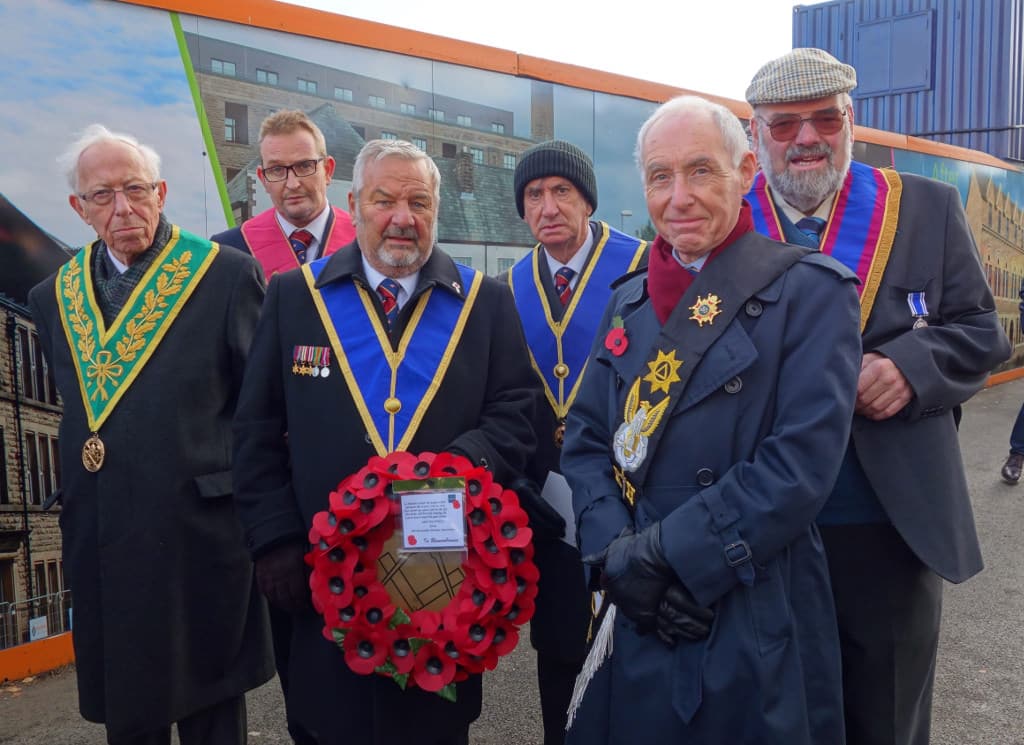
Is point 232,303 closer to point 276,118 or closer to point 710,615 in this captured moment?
point 276,118

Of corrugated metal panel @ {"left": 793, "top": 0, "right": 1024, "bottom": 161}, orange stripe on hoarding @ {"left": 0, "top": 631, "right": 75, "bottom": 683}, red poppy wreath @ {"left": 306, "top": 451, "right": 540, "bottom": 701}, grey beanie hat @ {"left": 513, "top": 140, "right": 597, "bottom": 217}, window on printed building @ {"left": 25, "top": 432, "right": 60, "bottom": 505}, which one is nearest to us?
red poppy wreath @ {"left": 306, "top": 451, "right": 540, "bottom": 701}

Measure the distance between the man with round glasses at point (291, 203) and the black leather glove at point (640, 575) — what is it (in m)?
2.14

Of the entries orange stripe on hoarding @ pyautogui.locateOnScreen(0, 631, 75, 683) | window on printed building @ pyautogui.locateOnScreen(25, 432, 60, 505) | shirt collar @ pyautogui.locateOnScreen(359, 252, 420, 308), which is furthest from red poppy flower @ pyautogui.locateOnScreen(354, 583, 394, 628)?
orange stripe on hoarding @ pyautogui.locateOnScreen(0, 631, 75, 683)

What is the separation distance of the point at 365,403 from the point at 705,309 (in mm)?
1008

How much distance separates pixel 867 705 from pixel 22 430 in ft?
12.1

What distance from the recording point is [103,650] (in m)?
2.50

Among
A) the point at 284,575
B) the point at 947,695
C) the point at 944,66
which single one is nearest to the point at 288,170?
the point at 284,575

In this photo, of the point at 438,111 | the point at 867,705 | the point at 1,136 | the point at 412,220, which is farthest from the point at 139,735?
the point at 438,111

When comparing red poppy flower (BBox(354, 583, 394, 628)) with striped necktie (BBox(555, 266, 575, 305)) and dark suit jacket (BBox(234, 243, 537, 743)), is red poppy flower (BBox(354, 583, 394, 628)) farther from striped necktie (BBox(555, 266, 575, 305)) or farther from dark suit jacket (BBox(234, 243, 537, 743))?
striped necktie (BBox(555, 266, 575, 305))

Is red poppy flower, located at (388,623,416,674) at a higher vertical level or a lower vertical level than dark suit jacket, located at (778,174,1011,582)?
lower

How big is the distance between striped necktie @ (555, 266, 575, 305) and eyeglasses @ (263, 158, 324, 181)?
45.9 inches

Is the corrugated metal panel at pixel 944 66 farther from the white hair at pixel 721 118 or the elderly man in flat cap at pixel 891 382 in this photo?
the white hair at pixel 721 118

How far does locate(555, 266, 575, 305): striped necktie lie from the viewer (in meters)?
3.03

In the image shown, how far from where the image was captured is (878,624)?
2064 mm
